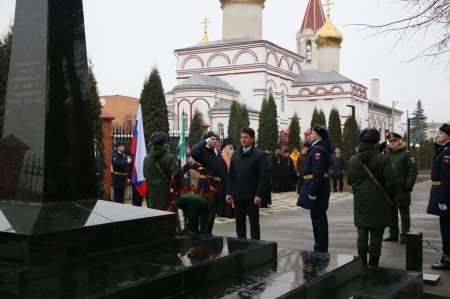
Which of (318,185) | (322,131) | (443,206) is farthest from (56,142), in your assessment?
(443,206)

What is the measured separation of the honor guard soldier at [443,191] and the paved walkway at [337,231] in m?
0.26

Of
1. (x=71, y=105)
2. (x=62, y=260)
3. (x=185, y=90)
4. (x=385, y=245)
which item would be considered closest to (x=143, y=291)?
(x=62, y=260)

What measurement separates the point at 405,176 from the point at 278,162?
11.0 meters

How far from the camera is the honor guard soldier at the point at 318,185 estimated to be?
20.1 ft

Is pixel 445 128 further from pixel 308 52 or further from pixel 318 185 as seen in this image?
pixel 308 52

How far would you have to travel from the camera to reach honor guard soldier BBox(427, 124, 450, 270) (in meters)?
5.84

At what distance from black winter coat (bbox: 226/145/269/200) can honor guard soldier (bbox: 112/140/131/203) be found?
5166 mm

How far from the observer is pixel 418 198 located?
53.3 feet

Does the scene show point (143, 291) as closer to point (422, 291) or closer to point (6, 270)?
point (6, 270)

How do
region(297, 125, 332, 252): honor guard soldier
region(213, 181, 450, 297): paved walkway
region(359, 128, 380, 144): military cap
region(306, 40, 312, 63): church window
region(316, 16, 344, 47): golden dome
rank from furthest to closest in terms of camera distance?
region(306, 40, 312, 63): church window < region(316, 16, 344, 47): golden dome < region(213, 181, 450, 297): paved walkway < region(297, 125, 332, 252): honor guard soldier < region(359, 128, 380, 144): military cap

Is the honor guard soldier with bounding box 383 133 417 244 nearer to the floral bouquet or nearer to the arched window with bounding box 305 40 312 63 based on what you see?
the floral bouquet

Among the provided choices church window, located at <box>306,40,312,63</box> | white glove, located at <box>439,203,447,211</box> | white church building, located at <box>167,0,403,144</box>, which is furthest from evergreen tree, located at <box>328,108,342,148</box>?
white glove, located at <box>439,203,447,211</box>

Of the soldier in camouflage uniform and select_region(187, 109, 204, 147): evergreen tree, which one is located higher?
select_region(187, 109, 204, 147): evergreen tree

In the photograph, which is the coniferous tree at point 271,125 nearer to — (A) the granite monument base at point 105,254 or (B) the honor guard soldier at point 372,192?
(B) the honor guard soldier at point 372,192
